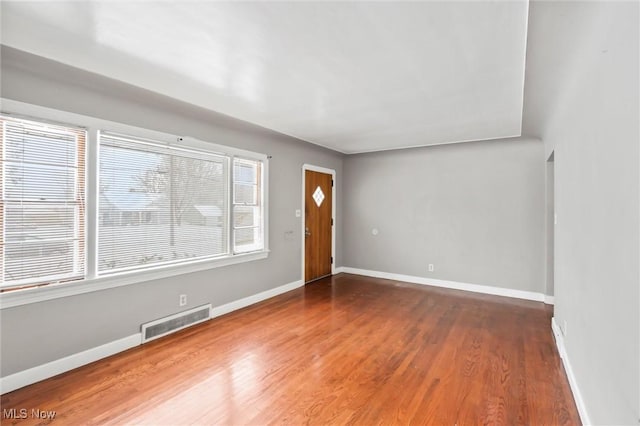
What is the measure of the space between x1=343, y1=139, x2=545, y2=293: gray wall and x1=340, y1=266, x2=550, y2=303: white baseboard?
7cm

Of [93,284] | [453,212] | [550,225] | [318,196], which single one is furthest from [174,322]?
[550,225]

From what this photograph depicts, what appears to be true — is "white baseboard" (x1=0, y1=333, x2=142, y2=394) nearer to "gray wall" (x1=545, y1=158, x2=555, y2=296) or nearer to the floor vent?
the floor vent

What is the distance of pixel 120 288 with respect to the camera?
288 centimetres

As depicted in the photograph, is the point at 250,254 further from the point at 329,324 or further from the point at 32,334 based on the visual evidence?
the point at 32,334

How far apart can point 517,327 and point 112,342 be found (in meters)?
4.26

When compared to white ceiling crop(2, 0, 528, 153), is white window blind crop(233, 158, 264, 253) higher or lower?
lower

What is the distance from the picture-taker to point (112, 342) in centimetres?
281

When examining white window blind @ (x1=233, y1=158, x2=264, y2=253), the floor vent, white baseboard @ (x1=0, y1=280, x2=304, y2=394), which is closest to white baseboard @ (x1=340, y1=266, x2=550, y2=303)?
white window blind @ (x1=233, y1=158, x2=264, y2=253)

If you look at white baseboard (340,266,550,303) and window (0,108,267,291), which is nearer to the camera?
window (0,108,267,291)

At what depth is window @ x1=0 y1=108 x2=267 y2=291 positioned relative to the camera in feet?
7.57

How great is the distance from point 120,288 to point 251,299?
174 cm

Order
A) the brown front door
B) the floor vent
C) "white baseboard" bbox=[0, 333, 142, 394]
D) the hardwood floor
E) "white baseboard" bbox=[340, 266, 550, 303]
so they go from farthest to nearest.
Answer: the brown front door
"white baseboard" bbox=[340, 266, 550, 303]
the floor vent
"white baseboard" bbox=[0, 333, 142, 394]
the hardwood floor

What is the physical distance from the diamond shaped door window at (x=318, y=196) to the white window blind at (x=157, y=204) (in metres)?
1.98

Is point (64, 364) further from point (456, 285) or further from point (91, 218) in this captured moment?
point (456, 285)
